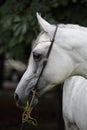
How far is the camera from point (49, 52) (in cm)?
427

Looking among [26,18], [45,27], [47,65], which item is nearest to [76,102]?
[47,65]

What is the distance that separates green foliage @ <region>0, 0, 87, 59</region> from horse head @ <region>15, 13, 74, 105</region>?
216cm

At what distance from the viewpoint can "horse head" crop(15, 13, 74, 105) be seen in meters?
4.26

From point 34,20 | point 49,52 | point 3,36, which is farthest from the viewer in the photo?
point 3,36

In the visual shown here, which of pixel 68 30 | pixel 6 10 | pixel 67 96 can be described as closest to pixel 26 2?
pixel 6 10

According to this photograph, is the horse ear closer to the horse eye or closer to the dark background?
the horse eye

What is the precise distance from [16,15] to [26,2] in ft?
1.14

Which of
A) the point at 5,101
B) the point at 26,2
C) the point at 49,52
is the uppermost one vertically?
the point at 49,52

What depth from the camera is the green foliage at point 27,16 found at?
21.8ft

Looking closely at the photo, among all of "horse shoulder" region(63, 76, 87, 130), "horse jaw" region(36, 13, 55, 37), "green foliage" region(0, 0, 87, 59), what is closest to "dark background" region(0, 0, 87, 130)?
"green foliage" region(0, 0, 87, 59)

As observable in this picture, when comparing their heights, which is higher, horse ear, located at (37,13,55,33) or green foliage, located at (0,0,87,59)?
horse ear, located at (37,13,55,33)

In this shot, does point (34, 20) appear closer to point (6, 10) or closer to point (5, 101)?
point (6, 10)

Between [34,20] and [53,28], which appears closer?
[53,28]

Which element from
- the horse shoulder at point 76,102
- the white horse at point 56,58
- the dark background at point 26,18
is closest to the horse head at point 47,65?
the white horse at point 56,58
